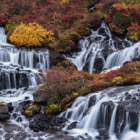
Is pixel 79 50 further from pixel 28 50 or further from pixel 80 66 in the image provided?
pixel 28 50

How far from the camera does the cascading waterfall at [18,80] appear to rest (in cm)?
1786

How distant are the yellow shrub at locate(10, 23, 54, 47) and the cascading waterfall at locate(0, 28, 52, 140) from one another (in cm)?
80

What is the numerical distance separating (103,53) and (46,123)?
1108cm

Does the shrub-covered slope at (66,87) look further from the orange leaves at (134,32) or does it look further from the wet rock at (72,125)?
the orange leaves at (134,32)

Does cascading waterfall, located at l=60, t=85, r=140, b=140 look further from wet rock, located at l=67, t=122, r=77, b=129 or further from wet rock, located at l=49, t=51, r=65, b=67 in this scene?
wet rock, located at l=49, t=51, r=65, b=67

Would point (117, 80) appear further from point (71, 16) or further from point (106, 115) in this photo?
point (71, 16)

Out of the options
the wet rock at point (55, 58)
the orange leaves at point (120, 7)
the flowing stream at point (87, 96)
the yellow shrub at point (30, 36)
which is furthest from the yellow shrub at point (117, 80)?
the orange leaves at point (120, 7)

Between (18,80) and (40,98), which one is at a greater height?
(18,80)

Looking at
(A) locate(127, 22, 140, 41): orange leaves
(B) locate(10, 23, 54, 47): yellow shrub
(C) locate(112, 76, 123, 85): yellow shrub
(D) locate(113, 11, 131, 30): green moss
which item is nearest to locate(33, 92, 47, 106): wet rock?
(C) locate(112, 76, 123, 85): yellow shrub

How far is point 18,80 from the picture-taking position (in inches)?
992

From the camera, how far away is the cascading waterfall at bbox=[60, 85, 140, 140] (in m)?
16.8

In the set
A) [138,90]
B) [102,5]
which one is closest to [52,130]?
[138,90]

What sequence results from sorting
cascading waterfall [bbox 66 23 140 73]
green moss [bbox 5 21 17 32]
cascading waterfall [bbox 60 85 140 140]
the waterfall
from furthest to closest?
green moss [bbox 5 21 17 32], cascading waterfall [bbox 66 23 140 73], the waterfall, cascading waterfall [bbox 60 85 140 140]

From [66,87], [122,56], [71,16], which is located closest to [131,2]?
[71,16]
